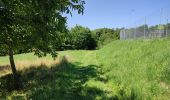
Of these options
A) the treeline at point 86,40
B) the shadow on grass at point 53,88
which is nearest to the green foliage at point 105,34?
the treeline at point 86,40

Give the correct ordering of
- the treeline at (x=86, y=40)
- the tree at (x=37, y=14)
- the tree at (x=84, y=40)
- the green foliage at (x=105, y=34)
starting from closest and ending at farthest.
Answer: the tree at (x=37, y=14) → the treeline at (x=86, y=40) → the tree at (x=84, y=40) → the green foliage at (x=105, y=34)

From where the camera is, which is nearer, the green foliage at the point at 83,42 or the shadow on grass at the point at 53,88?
the shadow on grass at the point at 53,88

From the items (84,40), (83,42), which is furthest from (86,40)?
(83,42)

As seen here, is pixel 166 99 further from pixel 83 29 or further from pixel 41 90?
pixel 83 29

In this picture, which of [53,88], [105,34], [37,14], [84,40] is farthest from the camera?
[105,34]

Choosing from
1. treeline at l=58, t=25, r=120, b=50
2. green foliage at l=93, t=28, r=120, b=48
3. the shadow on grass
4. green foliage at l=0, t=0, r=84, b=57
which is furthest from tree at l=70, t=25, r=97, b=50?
green foliage at l=0, t=0, r=84, b=57

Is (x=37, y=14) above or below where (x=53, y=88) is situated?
above

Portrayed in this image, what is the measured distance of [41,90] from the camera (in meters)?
16.4

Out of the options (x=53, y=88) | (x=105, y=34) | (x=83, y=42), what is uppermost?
(x=105, y=34)

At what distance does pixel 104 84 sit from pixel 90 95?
2.77m

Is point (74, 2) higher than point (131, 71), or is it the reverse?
point (74, 2)

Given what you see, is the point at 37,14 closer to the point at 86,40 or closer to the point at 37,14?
the point at 37,14

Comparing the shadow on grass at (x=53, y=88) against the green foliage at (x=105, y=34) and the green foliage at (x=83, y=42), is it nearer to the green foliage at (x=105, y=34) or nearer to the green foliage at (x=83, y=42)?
the green foliage at (x=83, y=42)

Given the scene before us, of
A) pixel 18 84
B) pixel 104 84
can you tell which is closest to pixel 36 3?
pixel 104 84
